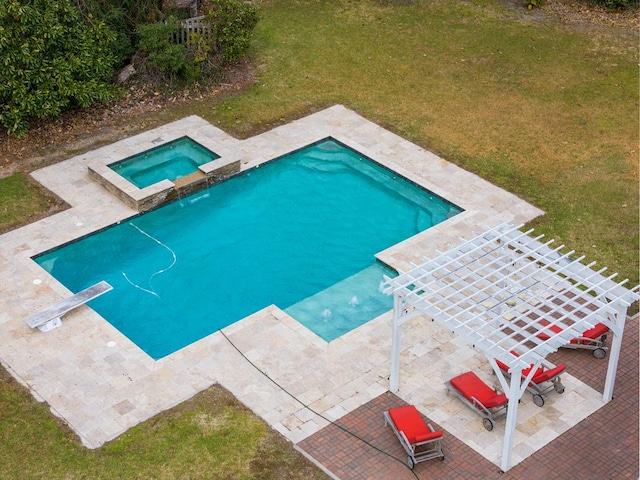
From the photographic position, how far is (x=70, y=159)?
25.7m

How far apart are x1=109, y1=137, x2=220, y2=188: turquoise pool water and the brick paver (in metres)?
10.5

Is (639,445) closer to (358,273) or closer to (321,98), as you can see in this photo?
(358,273)

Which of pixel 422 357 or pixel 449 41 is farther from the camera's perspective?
pixel 449 41

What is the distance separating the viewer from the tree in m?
24.2

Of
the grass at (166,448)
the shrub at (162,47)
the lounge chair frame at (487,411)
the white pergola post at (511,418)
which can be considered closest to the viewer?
the white pergola post at (511,418)

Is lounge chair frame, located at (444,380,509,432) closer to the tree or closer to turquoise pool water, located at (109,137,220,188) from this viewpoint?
turquoise pool water, located at (109,137,220,188)

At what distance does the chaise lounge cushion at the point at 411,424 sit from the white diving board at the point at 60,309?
7.46m

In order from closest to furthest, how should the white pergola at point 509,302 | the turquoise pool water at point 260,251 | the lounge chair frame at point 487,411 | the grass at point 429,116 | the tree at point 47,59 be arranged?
the white pergola at point 509,302 → the grass at point 429,116 → the lounge chair frame at point 487,411 → the turquoise pool water at point 260,251 → the tree at point 47,59

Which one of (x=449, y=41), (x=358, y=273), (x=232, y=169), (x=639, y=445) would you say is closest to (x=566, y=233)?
(x=358, y=273)

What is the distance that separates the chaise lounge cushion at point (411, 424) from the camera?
53.2ft

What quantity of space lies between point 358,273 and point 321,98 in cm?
856

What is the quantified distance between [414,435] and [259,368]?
148 inches

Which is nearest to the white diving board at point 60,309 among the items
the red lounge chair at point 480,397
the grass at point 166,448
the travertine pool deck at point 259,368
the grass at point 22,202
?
the travertine pool deck at point 259,368

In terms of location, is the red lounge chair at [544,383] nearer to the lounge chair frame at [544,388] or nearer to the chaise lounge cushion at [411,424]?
the lounge chair frame at [544,388]
